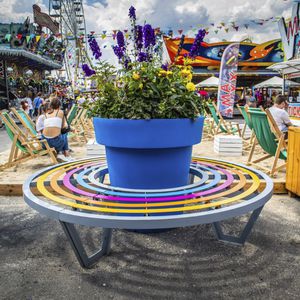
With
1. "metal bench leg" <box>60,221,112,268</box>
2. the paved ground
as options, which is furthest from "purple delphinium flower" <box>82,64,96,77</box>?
the paved ground

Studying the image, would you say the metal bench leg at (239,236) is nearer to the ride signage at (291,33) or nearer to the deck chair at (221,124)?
the deck chair at (221,124)

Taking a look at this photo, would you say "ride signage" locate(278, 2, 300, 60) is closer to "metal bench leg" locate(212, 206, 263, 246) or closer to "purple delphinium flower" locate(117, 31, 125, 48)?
"purple delphinium flower" locate(117, 31, 125, 48)

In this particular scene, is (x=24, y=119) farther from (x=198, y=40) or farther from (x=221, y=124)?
(x=221, y=124)

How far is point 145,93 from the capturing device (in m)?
2.11

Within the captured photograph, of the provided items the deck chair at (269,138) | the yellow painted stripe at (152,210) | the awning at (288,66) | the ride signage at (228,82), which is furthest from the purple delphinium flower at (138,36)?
the ride signage at (228,82)

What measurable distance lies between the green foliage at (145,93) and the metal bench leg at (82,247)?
2.43 ft

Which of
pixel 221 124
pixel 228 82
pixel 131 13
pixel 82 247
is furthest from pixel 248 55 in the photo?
pixel 82 247

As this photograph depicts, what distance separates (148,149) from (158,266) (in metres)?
0.73

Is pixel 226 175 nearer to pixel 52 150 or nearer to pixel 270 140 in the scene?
pixel 270 140

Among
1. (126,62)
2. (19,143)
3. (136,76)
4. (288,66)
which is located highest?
(288,66)

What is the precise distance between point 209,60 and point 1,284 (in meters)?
23.3

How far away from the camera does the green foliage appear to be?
208cm

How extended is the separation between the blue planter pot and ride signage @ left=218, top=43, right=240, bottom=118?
508 inches

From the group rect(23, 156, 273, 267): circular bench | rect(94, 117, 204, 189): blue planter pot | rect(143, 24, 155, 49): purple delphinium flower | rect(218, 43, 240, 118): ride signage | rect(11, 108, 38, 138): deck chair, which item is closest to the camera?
rect(23, 156, 273, 267): circular bench
